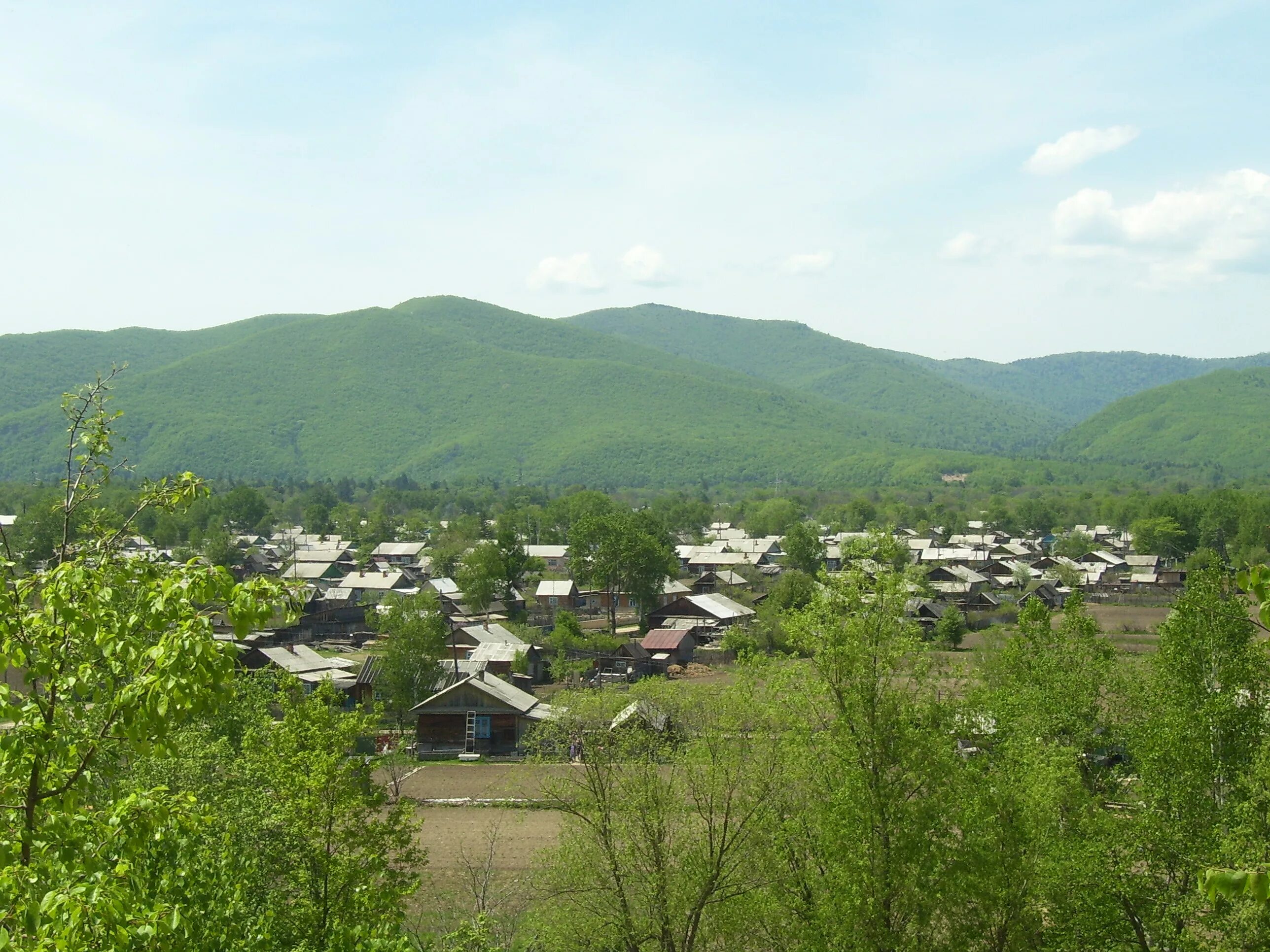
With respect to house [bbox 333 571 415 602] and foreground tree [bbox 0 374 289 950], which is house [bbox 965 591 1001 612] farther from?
foreground tree [bbox 0 374 289 950]

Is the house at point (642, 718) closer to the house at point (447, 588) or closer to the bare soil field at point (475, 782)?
the bare soil field at point (475, 782)

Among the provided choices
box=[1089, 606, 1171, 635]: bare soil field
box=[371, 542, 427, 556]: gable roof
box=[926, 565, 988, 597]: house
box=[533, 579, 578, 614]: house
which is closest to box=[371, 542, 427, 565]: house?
box=[371, 542, 427, 556]: gable roof

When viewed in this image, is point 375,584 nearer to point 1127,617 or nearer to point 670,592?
point 670,592

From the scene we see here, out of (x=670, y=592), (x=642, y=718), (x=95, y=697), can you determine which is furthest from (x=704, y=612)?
(x=95, y=697)

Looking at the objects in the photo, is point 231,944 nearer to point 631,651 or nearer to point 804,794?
point 804,794

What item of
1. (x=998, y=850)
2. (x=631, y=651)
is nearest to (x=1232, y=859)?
(x=998, y=850)

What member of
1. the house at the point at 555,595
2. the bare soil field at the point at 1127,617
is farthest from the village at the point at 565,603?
the bare soil field at the point at 1127,617
